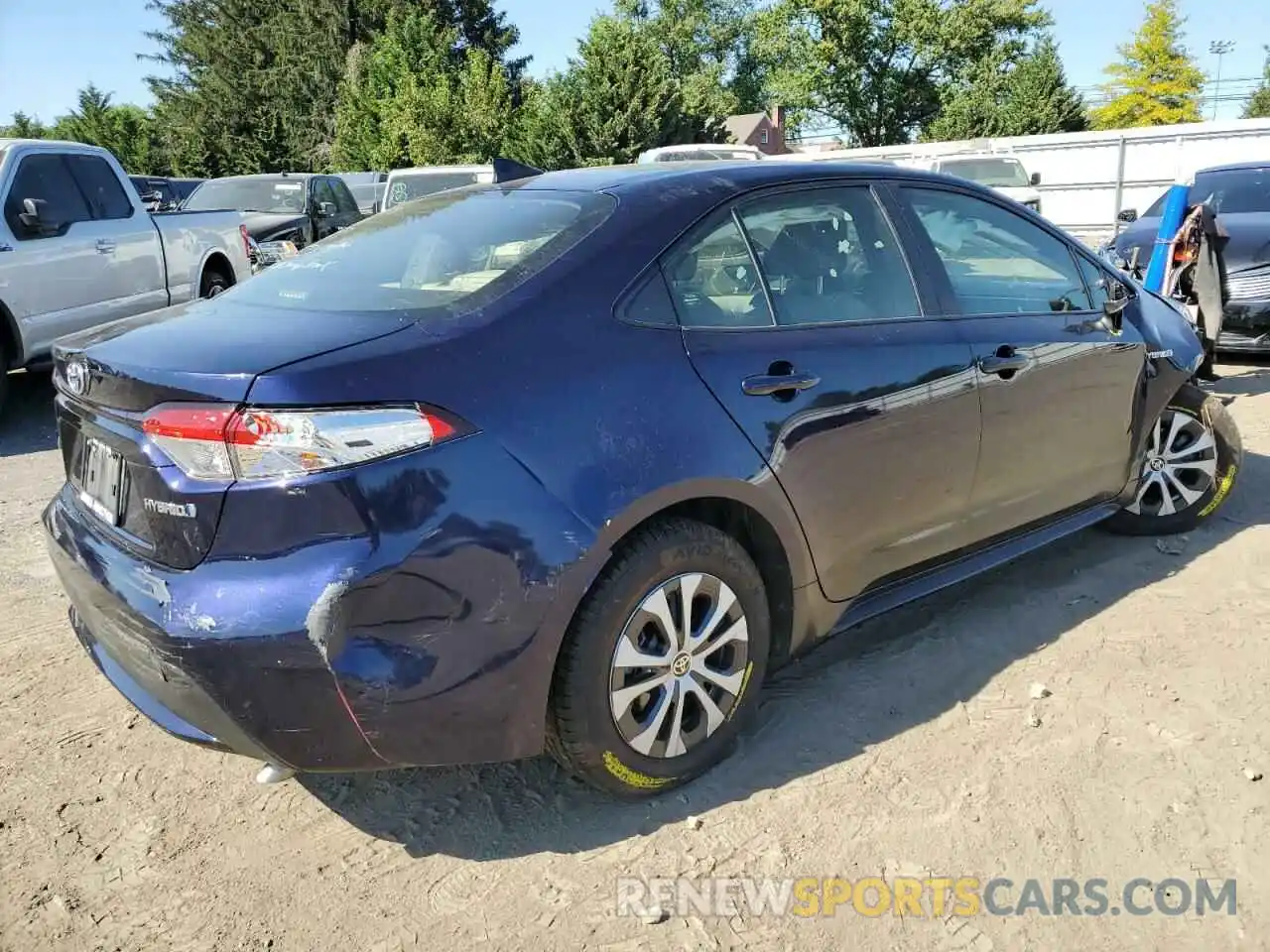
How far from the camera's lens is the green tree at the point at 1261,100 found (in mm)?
58594

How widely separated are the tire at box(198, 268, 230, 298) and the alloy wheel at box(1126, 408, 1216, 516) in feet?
25.5

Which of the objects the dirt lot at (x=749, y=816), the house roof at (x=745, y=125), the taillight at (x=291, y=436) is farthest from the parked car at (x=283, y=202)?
the house roof at (x=745, y=125)

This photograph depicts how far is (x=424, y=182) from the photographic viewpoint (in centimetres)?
1658

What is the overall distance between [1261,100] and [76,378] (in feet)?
238

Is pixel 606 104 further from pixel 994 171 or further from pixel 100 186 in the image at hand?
pixel 100 186

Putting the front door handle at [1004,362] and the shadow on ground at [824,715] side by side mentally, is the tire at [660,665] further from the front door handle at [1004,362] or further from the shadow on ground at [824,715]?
the front door handle at [1004,362]

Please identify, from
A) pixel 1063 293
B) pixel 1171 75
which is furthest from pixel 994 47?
pixel 1063 293

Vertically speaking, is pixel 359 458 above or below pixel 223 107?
below

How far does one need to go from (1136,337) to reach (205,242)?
7849mm

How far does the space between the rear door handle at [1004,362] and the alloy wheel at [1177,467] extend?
4.56 feet

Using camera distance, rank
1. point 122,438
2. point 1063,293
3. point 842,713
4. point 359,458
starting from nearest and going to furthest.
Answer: point 359,458 < point 122,438 < point 842,713 < point 1063,293

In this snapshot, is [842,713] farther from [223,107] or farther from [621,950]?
[223,107]

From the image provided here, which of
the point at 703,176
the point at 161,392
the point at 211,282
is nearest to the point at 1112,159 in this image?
the point at 211,282

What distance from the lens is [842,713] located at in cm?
323
